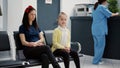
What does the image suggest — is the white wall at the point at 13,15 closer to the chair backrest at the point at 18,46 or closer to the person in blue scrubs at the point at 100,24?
the chair backrest at the point at 18,46

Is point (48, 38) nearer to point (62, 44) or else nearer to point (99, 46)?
point (62, 44)

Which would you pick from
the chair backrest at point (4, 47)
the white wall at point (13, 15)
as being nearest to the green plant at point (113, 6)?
the white wall at point (13, 15)

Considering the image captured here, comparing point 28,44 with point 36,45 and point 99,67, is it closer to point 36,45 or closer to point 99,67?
point 36,45

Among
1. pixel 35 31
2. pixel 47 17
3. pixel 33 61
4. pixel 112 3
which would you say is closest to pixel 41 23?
pixel 47 17

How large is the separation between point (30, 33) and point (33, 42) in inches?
5.5

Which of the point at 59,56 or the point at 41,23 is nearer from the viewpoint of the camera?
the point at 59,56

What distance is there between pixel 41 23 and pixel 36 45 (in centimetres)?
256

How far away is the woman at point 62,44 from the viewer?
3743 mm

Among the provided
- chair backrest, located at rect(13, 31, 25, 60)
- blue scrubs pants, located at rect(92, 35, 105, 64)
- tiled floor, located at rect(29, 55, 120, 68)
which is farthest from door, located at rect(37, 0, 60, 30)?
chair backrest, located at rect(13, 31, 25, 60)

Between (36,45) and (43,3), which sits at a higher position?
(43,3)

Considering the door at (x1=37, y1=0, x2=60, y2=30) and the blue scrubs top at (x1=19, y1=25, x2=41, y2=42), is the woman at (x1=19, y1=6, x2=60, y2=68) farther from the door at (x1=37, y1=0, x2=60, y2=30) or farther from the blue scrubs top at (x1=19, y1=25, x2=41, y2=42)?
the door at (x1=37, y1=0, x2=60, y2=30)

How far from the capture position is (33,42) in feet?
11.9

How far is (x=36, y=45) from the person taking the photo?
3.60m

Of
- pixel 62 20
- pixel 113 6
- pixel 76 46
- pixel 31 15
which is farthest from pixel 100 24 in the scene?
pixel 31 15
